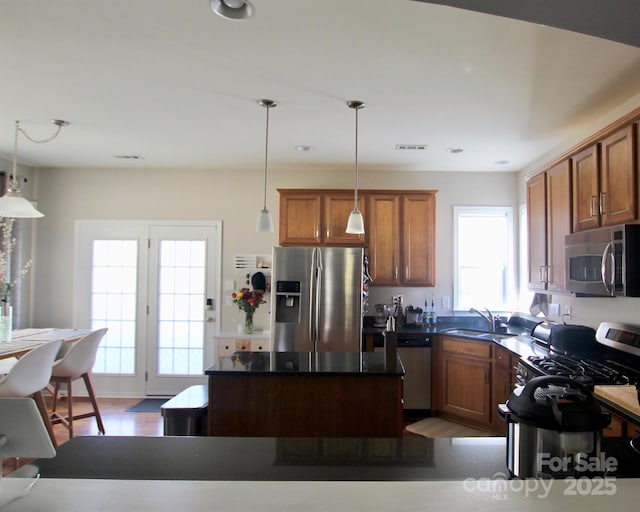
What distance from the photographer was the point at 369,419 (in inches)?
86.1

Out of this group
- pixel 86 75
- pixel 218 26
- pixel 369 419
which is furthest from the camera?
pixel 86 75

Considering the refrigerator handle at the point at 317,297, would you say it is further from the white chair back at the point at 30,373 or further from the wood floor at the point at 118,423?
the white chair back at the point at 30,373

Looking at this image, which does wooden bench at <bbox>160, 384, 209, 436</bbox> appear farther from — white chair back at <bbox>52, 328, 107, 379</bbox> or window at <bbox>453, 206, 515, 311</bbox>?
window at <bbox>453, 206, 515, 311</bbox>

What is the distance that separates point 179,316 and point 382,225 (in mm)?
2488

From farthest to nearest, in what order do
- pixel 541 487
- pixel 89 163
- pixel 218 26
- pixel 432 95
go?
pixel 89 163 → pixel 432 95 → pixel 218 26 → pixel 541 487

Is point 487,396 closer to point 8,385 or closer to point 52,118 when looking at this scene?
point 8,385

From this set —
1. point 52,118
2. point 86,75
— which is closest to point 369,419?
point 86,75

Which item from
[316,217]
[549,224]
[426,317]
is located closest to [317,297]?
[316,217]

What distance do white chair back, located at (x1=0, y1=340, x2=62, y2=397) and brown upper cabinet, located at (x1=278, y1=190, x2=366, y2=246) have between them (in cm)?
224

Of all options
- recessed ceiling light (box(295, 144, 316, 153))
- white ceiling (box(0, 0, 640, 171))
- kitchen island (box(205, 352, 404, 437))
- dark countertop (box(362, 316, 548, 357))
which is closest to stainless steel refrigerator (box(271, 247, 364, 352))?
dark countertop (box(362, 316, 548, 357))

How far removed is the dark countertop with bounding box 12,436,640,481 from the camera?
3.55 feet

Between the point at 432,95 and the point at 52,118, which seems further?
the point at 52,118

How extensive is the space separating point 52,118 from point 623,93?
12.9ft

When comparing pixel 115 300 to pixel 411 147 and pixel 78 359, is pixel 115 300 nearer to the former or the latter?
pixel 78 359
